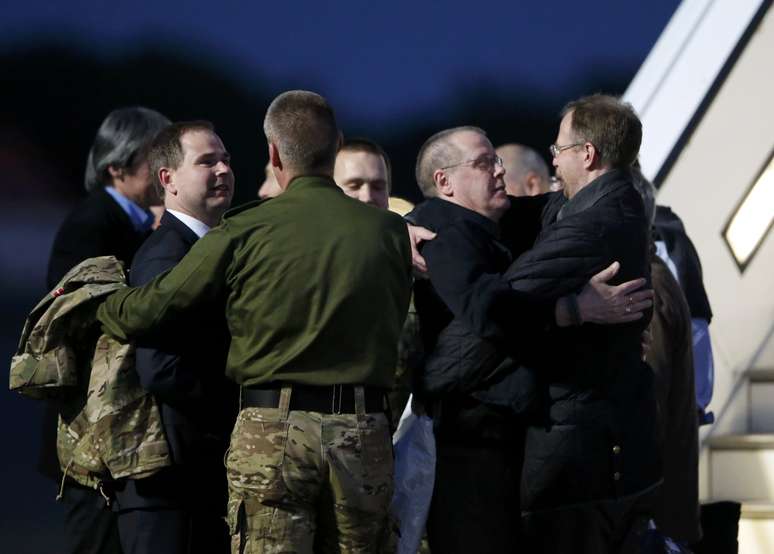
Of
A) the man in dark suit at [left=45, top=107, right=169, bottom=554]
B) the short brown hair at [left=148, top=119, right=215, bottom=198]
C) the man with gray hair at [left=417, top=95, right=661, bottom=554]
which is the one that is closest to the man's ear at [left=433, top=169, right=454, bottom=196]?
the man with gray hair at [left=417, top=95, right=661, bottom=554]

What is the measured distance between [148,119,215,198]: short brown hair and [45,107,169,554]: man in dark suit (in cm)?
59

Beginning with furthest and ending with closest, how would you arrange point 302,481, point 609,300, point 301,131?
point 609,300 → point 301,131 → point 302,481

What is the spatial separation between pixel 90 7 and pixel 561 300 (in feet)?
8.63

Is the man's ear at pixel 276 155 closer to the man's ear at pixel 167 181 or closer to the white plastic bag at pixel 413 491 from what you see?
the man's ear at pixel 167 181

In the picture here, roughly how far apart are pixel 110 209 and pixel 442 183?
3.60 feet

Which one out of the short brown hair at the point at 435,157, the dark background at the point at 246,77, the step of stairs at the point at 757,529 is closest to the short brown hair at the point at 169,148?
the short brown hair at the point at 435,157

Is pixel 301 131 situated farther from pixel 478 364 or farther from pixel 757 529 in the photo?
pixel 757 529

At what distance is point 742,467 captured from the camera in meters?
6.01

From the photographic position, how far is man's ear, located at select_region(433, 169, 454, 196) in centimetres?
421

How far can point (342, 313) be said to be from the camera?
3.58 metres

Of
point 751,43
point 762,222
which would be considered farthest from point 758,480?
point 751,43

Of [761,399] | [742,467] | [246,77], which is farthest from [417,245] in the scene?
[761,399]

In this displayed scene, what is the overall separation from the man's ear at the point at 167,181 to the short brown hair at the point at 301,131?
49cm

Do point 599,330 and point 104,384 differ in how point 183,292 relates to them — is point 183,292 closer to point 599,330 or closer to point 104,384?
point 104,384
